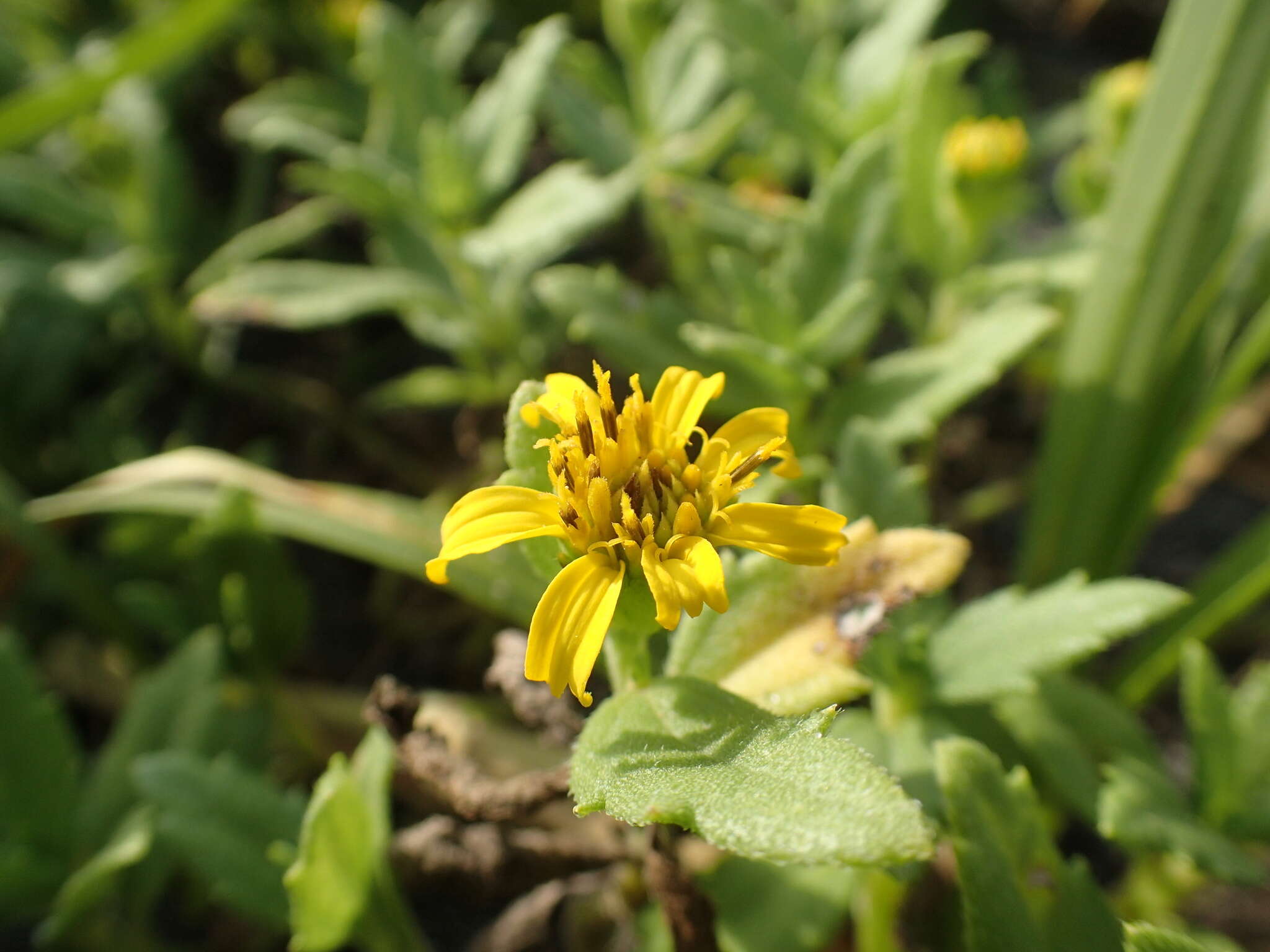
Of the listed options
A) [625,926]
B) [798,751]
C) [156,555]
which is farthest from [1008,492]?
[156,555]

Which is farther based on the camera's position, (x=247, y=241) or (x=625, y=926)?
(x=247, y=241)

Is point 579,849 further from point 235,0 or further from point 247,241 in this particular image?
point 235,0

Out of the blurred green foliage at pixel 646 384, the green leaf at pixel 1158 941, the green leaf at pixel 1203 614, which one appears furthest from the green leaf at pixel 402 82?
the green leaf at pixel 1158 941

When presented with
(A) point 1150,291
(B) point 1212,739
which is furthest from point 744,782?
(A) point 1150,291

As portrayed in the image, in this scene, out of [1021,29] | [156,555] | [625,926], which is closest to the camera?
[625,926]

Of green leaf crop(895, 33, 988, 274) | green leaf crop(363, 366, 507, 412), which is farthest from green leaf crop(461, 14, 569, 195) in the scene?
green leaf crop(895, 33, 988, 274)

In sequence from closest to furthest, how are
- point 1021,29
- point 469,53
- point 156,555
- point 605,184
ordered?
1. point 605,184
2. point 156,555
3. point 469,53
4. point 1021,29

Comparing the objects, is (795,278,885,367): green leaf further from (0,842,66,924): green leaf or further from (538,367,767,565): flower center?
(0,842,66,924): green leaf
